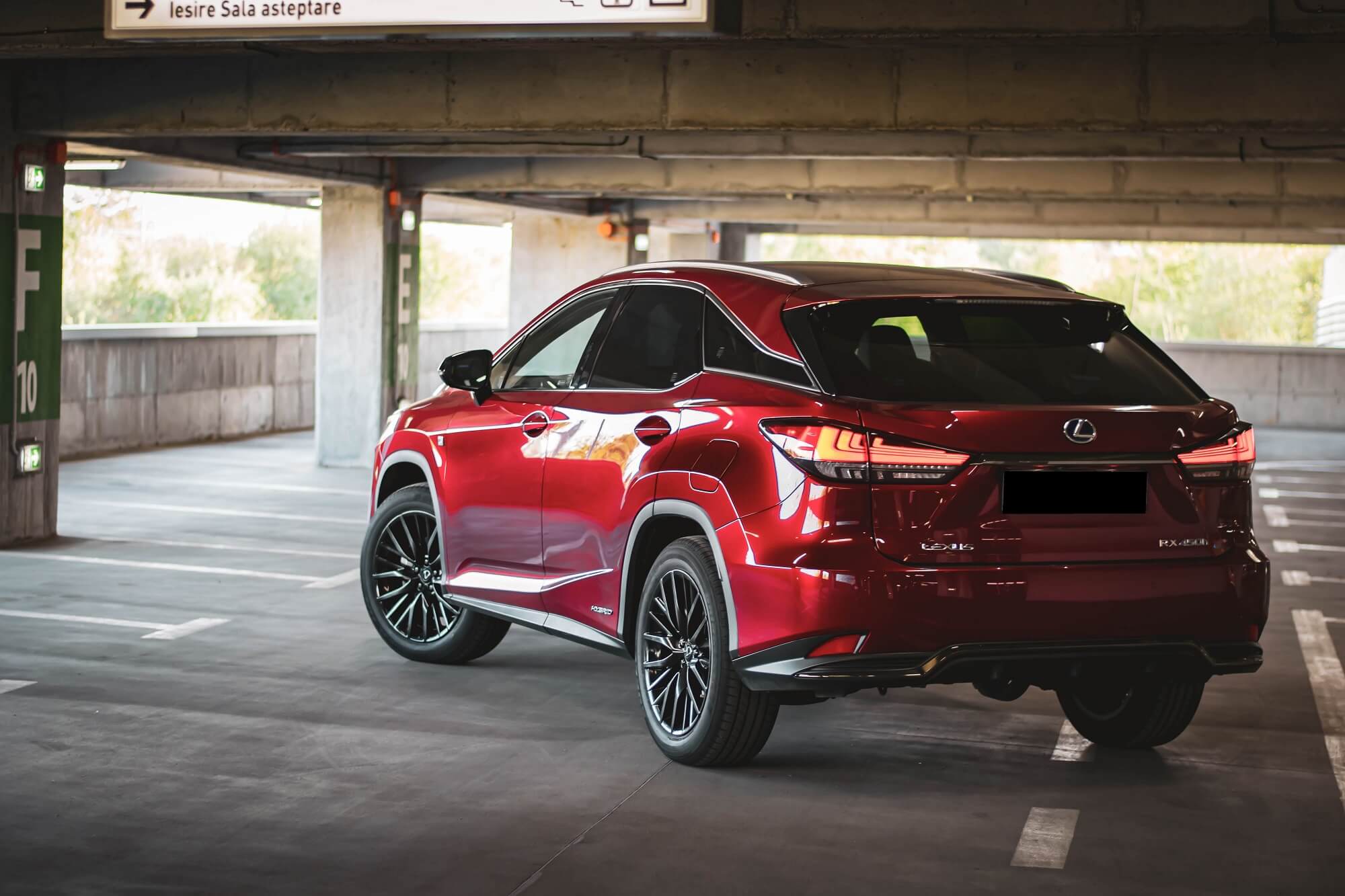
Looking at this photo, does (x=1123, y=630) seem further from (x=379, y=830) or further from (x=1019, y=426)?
(x=379, y=830)

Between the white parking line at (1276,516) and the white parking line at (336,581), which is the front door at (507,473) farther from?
the white parking line at (1276,516)

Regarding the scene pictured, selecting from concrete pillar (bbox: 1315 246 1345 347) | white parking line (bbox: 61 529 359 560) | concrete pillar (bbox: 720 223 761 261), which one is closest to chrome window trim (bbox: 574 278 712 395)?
white parking line (bbox: 61 529 359 560)

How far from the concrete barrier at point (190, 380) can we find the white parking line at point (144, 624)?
34.3ft

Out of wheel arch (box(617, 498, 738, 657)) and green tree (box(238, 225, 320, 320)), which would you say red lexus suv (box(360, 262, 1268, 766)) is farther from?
green tree (box(238, 225, 320, 320))

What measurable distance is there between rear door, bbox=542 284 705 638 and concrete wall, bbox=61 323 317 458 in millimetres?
13525

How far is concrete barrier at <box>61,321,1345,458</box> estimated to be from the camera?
19.7 meters

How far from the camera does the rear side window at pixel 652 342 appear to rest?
6.18 m

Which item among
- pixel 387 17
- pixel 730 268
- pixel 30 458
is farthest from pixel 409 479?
pixel 30 458

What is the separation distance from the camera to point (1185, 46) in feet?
33.6

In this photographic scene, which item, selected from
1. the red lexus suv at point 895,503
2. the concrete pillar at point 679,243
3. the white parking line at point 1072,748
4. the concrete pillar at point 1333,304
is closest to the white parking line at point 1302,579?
the white parking line at point 1072,748

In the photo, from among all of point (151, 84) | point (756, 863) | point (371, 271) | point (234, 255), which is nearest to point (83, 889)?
point (756, 863)

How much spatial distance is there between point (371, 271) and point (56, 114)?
7292 millimetres

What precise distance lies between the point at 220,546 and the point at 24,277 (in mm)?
2335

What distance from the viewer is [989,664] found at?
17.4 ft
